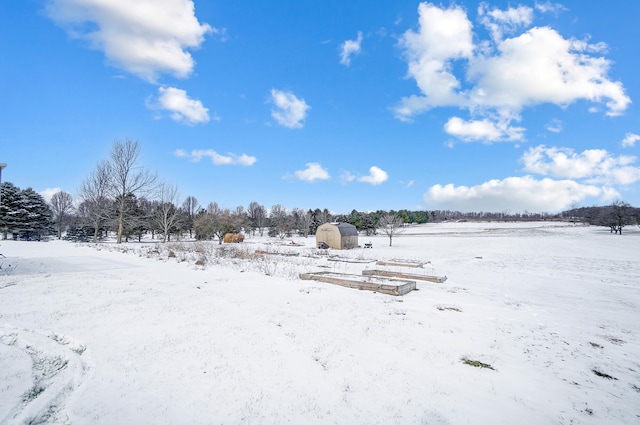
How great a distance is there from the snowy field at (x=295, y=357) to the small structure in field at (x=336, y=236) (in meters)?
28.8

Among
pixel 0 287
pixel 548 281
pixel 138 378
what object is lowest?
pixel 548 281

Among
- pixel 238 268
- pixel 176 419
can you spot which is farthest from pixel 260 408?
pixel 238 268

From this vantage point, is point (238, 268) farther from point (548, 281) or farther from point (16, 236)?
point (16, 236)

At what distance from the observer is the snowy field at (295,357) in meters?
3.90

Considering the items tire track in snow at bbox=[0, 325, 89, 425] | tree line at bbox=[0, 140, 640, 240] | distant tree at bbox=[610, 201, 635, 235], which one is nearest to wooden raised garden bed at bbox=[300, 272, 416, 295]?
tire track in snow at bbox=[0, 325, 89, 425]

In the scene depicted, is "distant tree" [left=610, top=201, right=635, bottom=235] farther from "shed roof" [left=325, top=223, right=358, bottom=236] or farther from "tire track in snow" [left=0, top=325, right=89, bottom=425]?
"tire track in snow" [left=0, top=325, right=89, bottom=425]

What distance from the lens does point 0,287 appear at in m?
8.33

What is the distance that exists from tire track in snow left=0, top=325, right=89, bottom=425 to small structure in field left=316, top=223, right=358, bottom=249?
1350 inches

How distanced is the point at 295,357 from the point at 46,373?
354 cm

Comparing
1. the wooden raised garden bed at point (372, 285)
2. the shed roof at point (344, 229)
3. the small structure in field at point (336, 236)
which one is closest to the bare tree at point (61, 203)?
the small structure in field at point (336, 236)

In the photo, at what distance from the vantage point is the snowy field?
153 inches

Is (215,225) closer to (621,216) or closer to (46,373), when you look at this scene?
(46,373)

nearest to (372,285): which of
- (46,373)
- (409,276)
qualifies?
(409,276)

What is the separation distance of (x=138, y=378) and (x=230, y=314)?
287 cm
